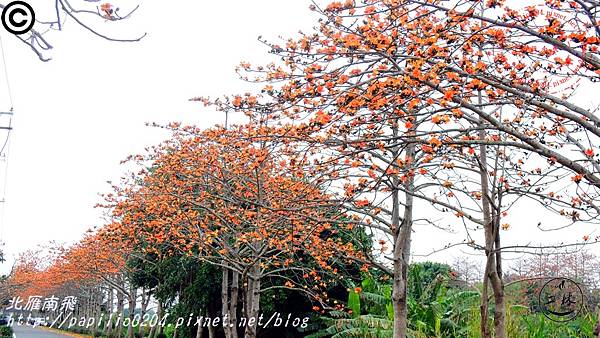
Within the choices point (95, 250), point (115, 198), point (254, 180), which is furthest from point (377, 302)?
point (95, 250)

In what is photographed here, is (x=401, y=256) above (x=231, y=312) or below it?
above

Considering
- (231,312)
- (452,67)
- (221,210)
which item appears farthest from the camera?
(231,312)

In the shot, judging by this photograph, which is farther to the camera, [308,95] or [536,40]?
[308,95]

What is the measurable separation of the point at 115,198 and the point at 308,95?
1027cm

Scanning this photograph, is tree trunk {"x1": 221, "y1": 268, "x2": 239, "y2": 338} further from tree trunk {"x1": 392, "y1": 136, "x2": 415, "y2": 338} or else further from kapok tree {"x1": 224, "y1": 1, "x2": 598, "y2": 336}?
kapok tree {"x1": 224, "y1": 1, "x2": 598, "y2": 336}

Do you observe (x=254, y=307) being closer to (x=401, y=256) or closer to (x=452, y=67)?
(x=401, y=256)

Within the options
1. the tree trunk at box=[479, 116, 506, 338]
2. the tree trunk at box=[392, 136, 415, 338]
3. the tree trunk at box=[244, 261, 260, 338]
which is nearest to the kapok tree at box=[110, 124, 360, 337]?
the tree trunk at box=[244, 261, 260, 338]

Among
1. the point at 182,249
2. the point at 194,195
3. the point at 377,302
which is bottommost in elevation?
the point at 377,302

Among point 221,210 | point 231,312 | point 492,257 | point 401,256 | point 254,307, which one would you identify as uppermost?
point 221,210

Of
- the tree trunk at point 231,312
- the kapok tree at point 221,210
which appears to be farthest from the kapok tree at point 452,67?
the tree trunk at point 231,312

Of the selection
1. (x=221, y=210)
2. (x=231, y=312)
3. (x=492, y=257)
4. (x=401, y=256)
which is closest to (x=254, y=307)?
(x=231, y=312)

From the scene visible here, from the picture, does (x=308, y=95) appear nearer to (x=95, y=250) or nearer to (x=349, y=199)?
(x=349, y=199)

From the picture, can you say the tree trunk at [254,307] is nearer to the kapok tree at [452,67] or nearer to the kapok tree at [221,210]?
the kapok tree at [221,210]

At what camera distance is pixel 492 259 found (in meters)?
5.15
